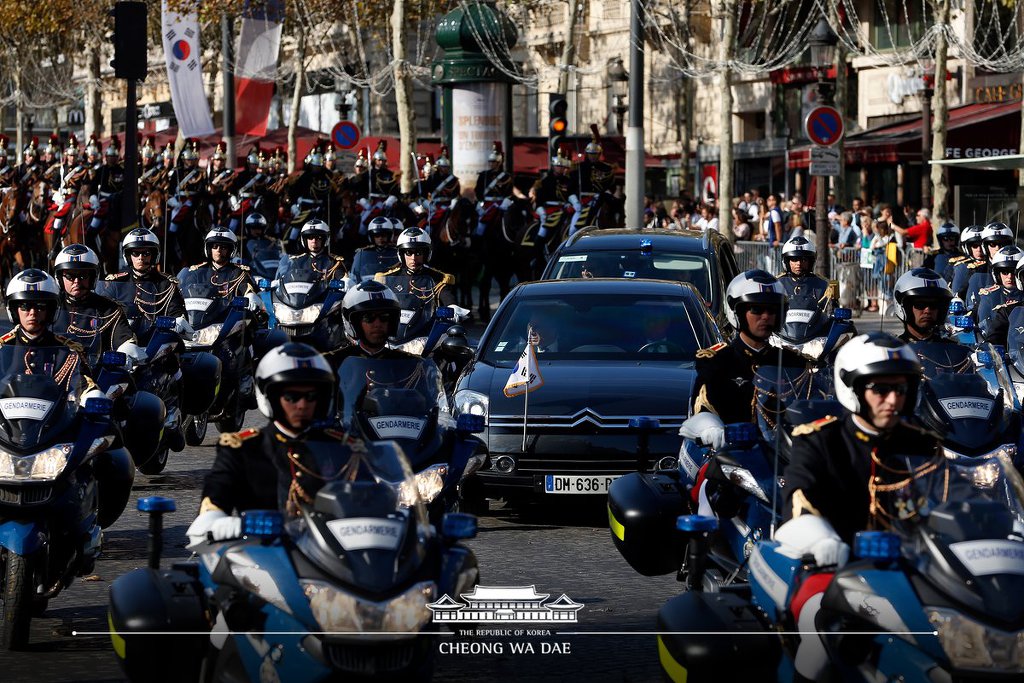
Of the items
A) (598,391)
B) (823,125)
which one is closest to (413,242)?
(598,391)

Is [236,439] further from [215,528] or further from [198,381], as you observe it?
[198,381]

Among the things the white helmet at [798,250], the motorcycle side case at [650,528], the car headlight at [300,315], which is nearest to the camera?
the motorcycle side case at [650,528]

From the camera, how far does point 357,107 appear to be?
69625mm

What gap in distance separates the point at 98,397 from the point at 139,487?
455 cm

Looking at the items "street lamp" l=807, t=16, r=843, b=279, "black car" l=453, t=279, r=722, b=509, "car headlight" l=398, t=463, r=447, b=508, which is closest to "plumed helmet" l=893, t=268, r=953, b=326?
"black car" l=453, t=279, r=722, b=509

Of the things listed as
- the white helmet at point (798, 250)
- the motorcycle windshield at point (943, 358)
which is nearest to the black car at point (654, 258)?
the white helmet at point (798, 250)

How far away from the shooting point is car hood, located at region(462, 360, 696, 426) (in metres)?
11.8

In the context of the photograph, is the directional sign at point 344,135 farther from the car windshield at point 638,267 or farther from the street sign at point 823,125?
the car windshield at point 638,267

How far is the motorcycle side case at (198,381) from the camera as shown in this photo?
1459 centimetres

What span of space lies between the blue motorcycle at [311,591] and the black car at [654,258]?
9.99 m

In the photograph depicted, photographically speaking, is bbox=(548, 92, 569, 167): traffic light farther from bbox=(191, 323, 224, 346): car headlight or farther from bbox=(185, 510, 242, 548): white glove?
bbox=(185, 510, 242, 548): white glove

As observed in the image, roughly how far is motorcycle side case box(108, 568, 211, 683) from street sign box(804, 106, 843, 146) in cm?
1733

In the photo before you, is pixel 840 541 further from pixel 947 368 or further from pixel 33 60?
pixel 33 60

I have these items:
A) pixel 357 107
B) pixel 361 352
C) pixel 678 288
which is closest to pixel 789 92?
pixel 357 107
